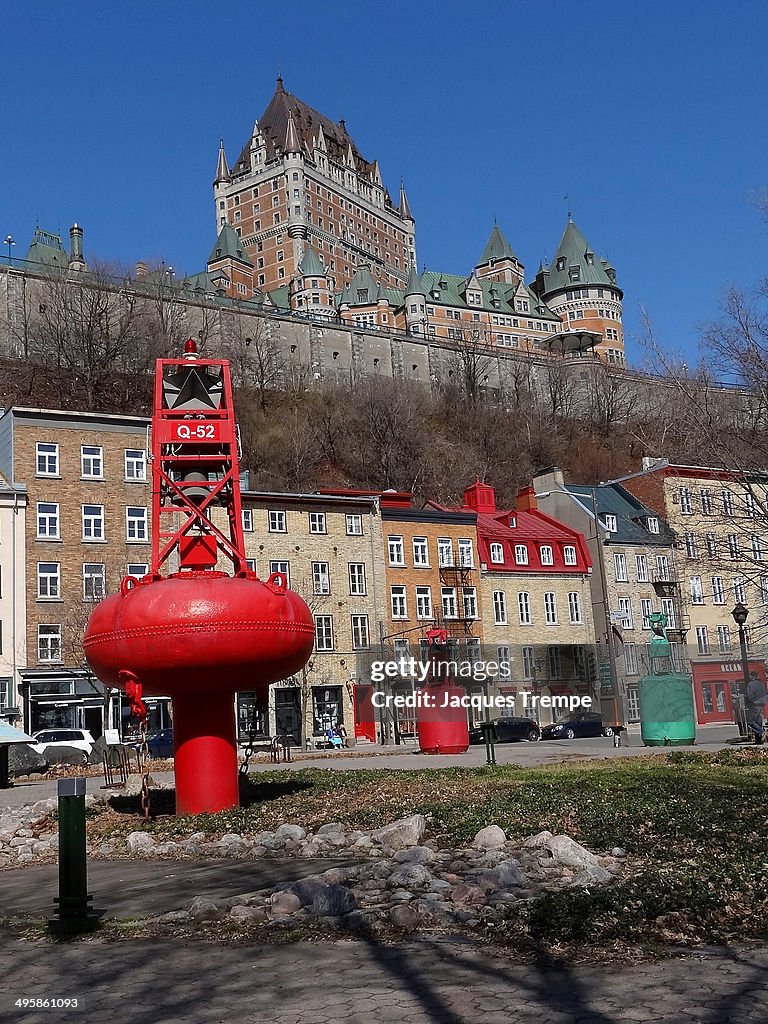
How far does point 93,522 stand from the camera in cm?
4925

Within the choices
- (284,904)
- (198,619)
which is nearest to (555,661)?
(198,619)

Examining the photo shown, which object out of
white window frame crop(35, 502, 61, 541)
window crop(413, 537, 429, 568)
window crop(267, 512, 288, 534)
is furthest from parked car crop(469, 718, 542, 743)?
white window frame crop(35, 502, 61, 541)

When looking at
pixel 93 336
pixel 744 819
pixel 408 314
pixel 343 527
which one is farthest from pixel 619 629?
pixel 408 314

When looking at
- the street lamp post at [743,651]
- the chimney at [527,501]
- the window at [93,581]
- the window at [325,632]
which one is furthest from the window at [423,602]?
the street lamp post at [743,651]

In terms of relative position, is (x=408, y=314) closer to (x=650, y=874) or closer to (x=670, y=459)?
(x=670, y=459)

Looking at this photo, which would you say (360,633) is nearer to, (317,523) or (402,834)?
(317,523)

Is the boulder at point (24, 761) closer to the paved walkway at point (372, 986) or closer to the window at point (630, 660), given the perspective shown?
the paved walkway at point (372, 986)

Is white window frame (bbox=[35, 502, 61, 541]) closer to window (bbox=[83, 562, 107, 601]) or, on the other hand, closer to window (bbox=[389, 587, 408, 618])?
window (bbox=[83, 562, 107, 601])

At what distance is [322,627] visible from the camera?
5297 cm

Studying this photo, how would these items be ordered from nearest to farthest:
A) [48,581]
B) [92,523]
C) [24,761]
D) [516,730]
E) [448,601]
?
[24,761] → [516,730] → [48,581] → [92,523] → [448,601]

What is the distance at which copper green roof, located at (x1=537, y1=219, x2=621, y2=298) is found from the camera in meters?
153

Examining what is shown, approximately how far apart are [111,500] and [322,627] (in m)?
11.9

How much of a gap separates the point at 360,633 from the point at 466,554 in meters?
7.92

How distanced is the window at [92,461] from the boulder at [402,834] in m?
41.0
